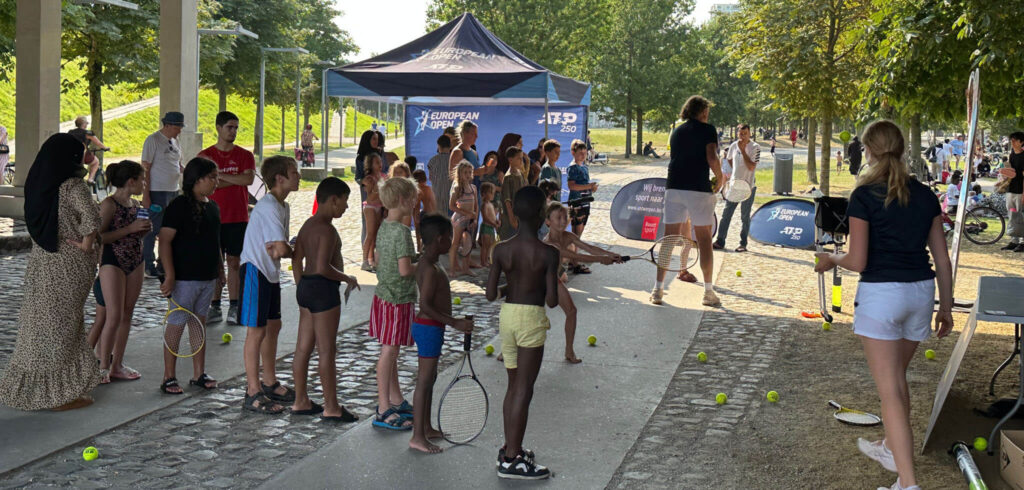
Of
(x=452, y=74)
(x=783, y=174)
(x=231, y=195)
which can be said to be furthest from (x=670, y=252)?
(x=783, y=174)

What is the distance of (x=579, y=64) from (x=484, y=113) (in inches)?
1555

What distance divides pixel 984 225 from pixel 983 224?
26mm

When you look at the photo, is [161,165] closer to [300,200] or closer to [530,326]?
[530,326]

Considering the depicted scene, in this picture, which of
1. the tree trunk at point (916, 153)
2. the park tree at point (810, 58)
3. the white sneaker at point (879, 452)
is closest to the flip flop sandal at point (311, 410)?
the white sneaker at point (879, 452)

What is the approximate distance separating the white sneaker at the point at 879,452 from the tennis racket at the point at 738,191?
30.7 ft

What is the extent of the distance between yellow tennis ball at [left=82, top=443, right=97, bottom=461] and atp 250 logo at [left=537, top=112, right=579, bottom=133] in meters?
12.2

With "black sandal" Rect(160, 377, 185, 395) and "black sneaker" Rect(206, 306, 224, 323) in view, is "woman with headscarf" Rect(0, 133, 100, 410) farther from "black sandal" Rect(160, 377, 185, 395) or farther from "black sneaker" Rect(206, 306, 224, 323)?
"black sneaker" Rect(206, 306, 224, 323)

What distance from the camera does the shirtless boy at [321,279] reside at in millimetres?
6070

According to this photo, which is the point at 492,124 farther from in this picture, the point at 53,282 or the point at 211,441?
the point at 211,441

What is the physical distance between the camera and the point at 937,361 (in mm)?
8320

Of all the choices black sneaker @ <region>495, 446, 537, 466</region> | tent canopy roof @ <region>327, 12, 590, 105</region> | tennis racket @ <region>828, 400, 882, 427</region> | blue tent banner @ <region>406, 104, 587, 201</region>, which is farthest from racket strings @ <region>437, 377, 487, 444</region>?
blue tent banner @ <region>406, 104, 587, 201</region>

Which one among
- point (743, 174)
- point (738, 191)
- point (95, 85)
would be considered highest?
point (95, 85)

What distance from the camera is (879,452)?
18.6 feet

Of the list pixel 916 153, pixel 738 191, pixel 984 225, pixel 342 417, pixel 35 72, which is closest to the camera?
pixel 342 417
